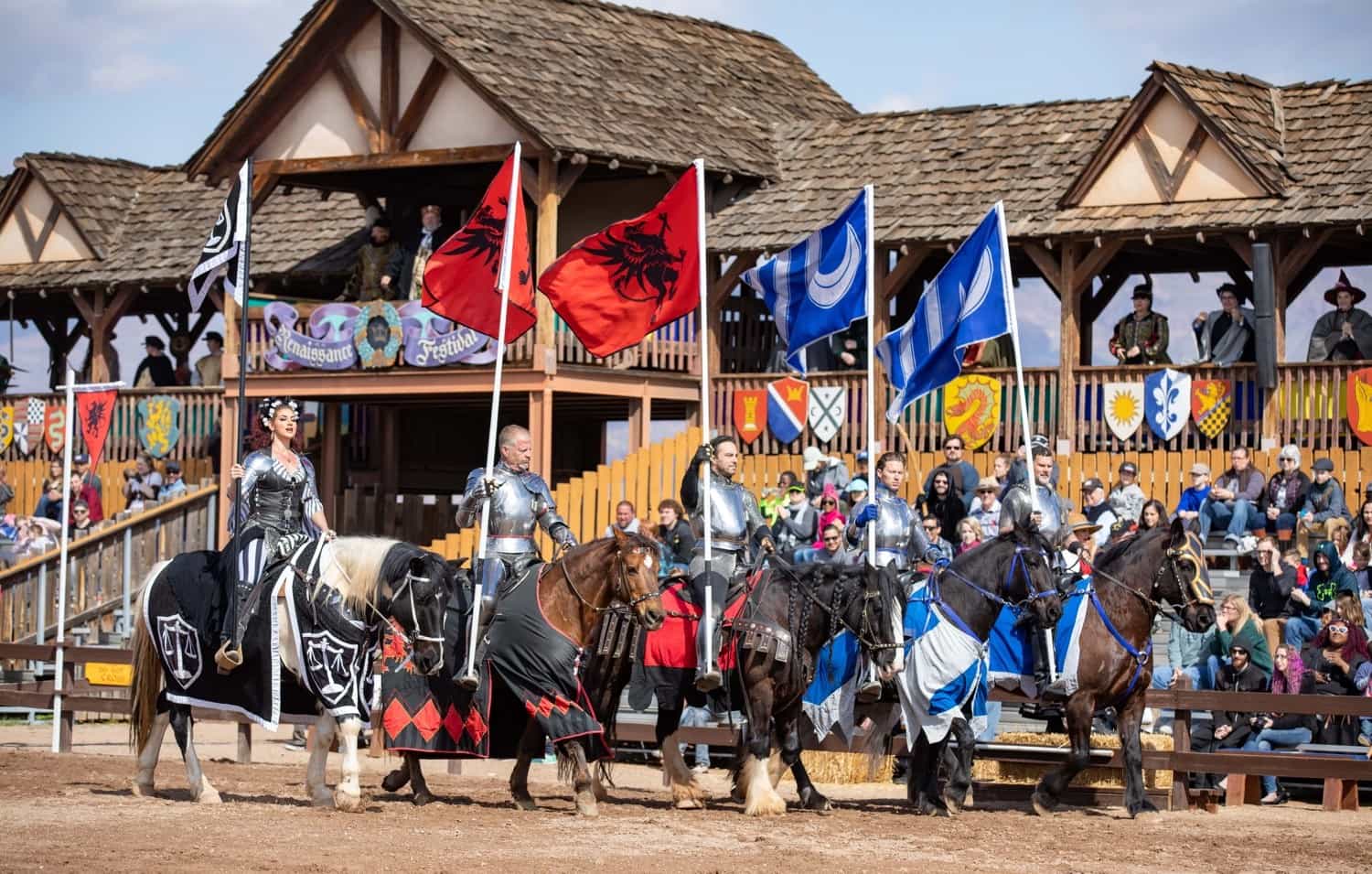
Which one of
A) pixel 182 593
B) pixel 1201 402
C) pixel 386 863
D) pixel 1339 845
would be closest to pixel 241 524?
pixel 182 593

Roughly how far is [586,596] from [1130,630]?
3.82 metres

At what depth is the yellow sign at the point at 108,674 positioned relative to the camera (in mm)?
21297

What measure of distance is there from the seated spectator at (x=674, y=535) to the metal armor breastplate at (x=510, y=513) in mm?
2634

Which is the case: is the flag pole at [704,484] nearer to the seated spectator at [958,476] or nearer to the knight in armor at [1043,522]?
the knight in armor at [1043,522]

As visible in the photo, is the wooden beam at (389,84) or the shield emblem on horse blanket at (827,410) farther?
the wooden beam at (389,84)

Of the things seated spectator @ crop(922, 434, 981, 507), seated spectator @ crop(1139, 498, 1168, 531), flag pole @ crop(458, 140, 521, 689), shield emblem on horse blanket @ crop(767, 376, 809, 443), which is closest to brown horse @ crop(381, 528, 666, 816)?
flag pole @ crop(458, 140, 521, 689)

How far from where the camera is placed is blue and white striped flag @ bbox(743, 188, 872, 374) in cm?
1661

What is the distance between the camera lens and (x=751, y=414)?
2620cm

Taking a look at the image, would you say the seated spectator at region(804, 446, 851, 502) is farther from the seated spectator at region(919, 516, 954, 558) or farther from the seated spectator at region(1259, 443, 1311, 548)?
the seated spectator at region(1259, 443, 1311, 548)

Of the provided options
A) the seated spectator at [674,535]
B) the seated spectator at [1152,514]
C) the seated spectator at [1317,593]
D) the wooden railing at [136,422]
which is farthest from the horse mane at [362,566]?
the wooden railing at [136,422]

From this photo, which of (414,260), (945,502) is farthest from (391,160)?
(945,502)

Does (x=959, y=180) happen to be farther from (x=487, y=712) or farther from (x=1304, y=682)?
(x=487, y=712)

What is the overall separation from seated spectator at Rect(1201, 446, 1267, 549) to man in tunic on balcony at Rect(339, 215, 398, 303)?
1082 cm

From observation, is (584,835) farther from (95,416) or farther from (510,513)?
(95,416)
